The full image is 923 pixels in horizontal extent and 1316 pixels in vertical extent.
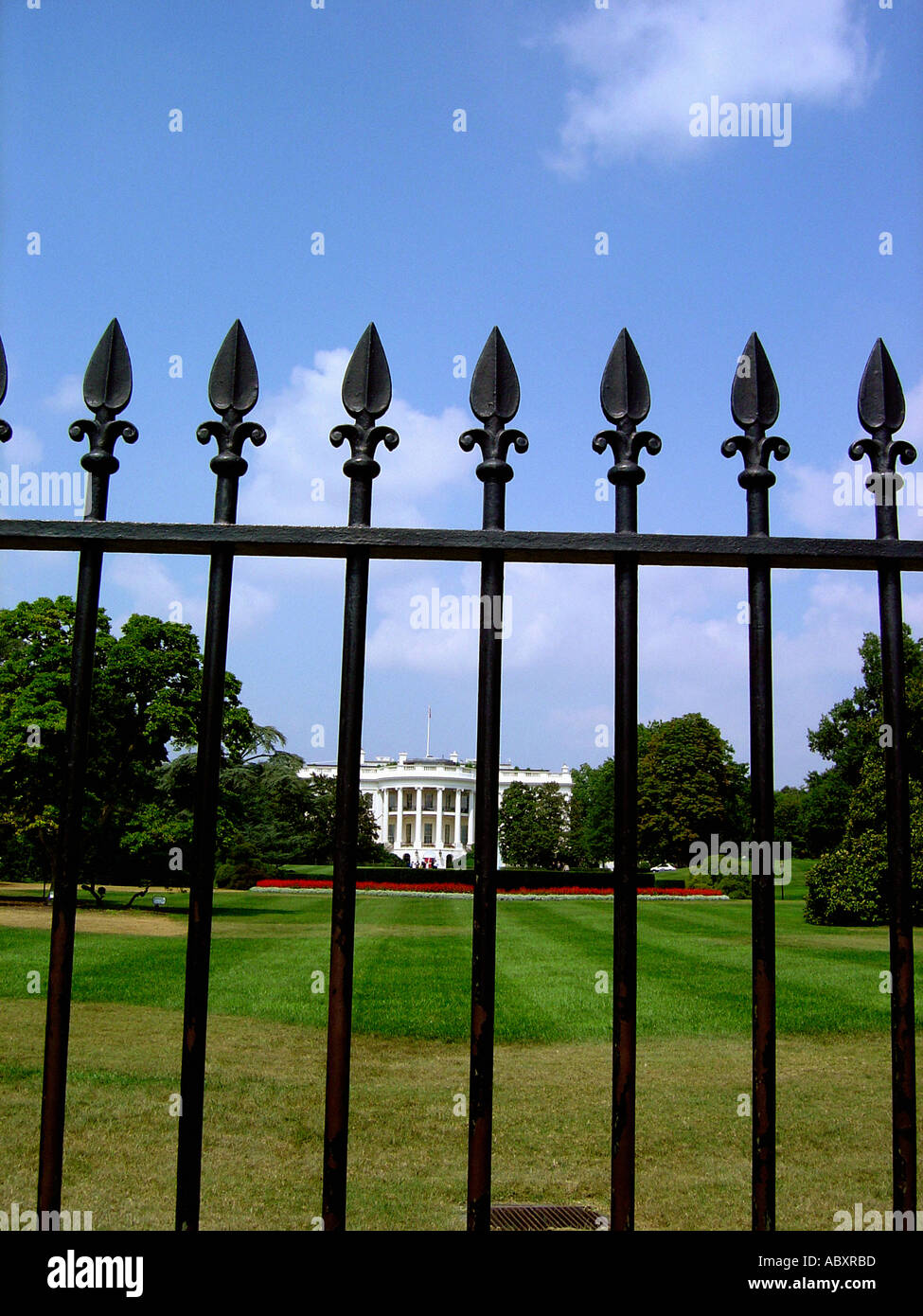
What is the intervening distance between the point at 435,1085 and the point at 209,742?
22.4 ft

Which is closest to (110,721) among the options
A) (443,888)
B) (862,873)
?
(443,888)

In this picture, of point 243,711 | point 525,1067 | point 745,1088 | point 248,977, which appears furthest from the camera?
point 243,711

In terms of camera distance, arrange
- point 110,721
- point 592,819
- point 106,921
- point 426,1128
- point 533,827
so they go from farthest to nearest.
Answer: point 533,827 < point 592,819 < point 110,721 < point 106,921 < point 426,1128

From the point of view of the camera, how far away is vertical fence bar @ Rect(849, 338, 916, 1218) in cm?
211

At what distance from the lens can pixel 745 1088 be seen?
26.3 feet

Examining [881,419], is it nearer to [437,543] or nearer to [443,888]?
[437,543]

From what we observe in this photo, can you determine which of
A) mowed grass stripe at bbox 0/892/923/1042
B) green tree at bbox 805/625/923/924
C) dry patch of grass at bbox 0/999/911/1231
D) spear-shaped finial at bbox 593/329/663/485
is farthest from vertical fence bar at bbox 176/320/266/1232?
green tree at bbox 805/625/923/924

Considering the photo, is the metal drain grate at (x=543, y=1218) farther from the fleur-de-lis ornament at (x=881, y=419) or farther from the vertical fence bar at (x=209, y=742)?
the fleur-de-lis ornament at (x=881, y=419)

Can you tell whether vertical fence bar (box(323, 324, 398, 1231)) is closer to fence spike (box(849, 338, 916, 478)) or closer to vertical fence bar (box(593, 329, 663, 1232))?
vertical fence bar (box(593, 329, 663, 1232))

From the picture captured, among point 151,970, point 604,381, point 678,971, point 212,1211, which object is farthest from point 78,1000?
point 604,381

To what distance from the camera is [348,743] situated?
2.21 meters

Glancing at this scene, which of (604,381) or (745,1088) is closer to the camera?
(604,381)
